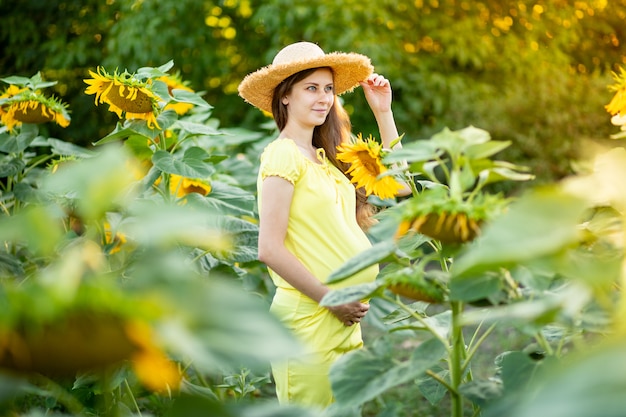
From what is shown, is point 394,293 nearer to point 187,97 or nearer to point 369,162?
point 369,162

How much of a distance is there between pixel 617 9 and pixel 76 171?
848cm

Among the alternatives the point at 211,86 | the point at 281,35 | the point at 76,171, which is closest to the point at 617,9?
the point at 281,35

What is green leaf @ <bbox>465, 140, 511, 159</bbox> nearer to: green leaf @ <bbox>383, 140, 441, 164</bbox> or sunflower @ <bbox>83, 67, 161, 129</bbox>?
green leaf @ <bbox>383, 140, 441, 164</bbox>

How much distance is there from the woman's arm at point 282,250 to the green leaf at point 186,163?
0.84 ft

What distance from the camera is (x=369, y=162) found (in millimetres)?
1729

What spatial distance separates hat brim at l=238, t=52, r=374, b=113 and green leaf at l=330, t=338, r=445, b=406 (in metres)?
1.33

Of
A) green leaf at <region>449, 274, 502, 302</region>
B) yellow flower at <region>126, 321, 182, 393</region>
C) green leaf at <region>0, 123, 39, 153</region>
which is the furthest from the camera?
green leaf at <region>0, 123, 39, 153</region>

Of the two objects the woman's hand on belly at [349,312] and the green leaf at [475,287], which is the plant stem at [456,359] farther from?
the woman's hand on belly at [349,312]

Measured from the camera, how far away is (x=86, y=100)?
770cm

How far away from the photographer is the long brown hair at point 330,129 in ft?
8.23

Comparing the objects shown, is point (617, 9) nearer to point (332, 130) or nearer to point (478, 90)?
point (478, 90)

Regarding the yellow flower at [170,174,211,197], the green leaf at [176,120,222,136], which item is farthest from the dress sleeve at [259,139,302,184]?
Result: the yellow flower at [170,174,211,197]

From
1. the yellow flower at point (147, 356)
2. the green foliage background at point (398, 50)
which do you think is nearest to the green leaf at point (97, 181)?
the yellow flower at point (147, 356)

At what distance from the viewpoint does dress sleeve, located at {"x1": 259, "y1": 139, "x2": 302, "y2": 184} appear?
2250 mm
